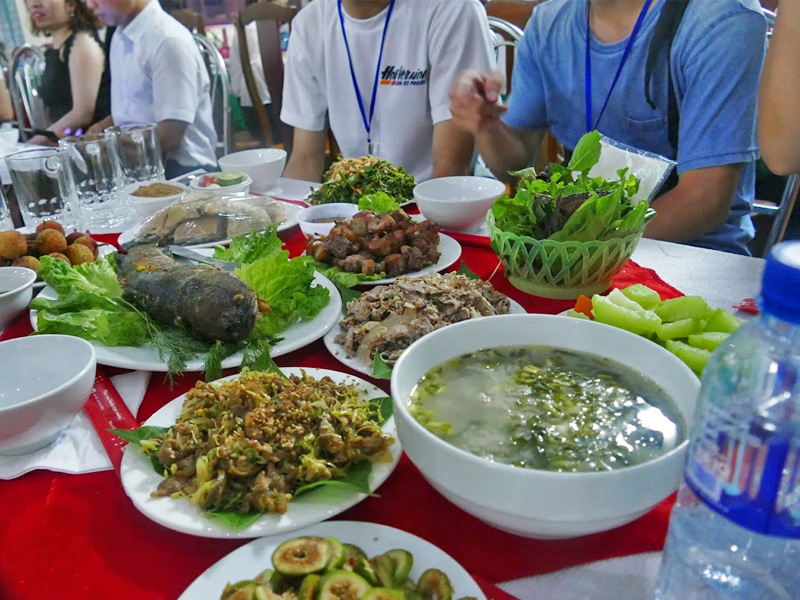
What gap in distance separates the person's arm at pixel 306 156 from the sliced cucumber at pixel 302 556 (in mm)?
3464

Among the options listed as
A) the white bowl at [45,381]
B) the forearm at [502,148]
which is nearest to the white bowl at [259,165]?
the forearm at [502,148]

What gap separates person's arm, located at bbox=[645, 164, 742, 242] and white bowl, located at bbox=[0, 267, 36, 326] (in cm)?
223

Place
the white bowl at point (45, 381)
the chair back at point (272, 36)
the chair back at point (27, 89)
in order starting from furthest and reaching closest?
the chair back at point (27, 89)
the chair back at point (272, 36)
the white bowl at point (45, 381)

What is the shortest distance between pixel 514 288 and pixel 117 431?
119 cm

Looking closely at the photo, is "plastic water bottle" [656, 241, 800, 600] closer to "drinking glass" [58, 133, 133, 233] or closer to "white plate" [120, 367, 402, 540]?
"white plate" [120, 367, 402, 540]

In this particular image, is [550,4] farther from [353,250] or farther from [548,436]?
[548,436]

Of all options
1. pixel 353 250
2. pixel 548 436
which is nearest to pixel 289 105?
pixel 353 250

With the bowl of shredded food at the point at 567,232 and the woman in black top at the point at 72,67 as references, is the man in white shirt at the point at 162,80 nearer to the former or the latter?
the woman in black top at the point at 72,67

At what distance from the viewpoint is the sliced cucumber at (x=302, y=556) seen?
2.61ft

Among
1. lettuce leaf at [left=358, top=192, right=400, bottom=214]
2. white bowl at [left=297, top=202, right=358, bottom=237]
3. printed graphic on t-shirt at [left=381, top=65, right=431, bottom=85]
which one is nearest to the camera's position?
white bowl at [left=297, top=202, right=358, bottom=237]

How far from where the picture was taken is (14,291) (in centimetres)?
168

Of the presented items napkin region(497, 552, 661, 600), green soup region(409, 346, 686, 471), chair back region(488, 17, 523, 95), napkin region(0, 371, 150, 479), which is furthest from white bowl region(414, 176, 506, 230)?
chair back region(488, 17, 523, 95)

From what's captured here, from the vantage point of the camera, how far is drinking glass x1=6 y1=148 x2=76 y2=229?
239 centimetres

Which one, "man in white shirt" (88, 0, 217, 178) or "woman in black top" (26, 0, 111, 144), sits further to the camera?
"woman in black top" (26, 0, 111, 144)
